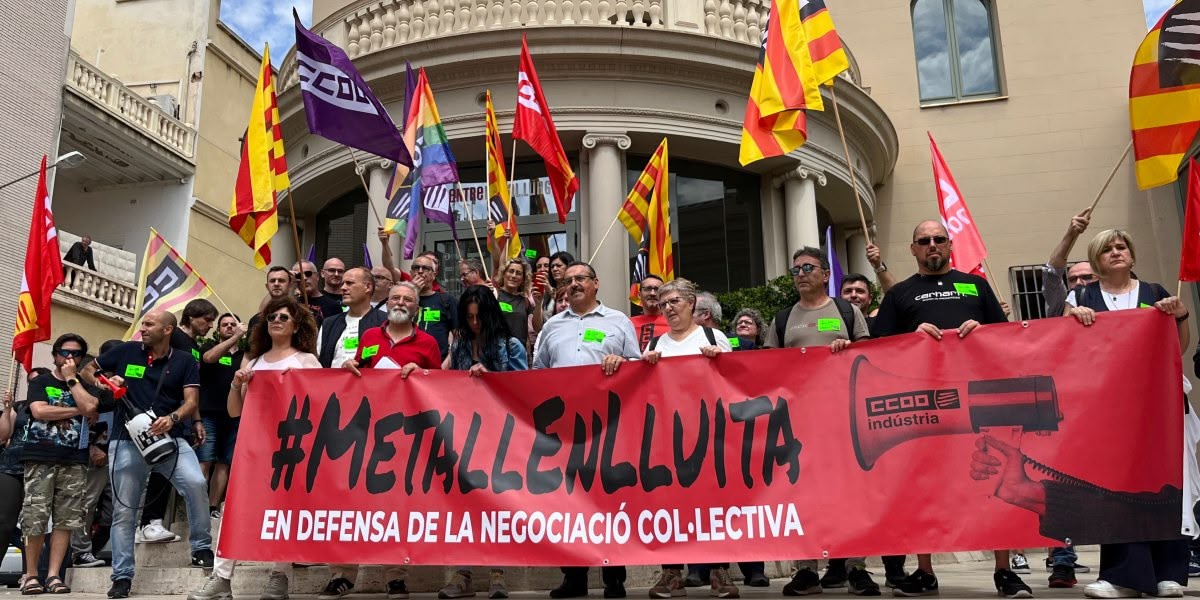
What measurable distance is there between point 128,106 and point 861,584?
23.0 meters

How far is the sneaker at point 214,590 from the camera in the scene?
5.61 metres

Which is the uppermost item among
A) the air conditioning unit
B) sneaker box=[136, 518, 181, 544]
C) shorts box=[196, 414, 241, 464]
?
the air conditioning unit

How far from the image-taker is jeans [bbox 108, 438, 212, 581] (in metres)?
6.44

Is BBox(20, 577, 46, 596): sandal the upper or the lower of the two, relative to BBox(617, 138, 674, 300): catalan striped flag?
lower

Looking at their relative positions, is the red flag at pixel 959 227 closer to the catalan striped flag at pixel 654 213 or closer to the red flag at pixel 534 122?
the catalan striped flag at pixel 654 213

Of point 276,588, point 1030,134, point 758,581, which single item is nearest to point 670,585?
point 758,581

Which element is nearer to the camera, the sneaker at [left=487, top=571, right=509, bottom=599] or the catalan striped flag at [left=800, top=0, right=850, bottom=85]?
the sneaker at [left=487, top=571, right=509, bottom=599]

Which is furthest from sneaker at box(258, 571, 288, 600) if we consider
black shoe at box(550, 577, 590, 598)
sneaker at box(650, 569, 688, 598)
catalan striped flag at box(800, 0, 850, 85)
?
catalan striped flag at box(800, 0, 850, 85)

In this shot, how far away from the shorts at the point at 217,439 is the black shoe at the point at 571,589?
3583 mm

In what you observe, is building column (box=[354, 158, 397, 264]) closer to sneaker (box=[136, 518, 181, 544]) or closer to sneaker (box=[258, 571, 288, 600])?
sneaker (box=[136, 518, 181, 544])

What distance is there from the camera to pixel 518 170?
49.6 feet

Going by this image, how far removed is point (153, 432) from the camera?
6.39m

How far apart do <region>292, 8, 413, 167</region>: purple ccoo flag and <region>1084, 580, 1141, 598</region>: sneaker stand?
6.71 meters

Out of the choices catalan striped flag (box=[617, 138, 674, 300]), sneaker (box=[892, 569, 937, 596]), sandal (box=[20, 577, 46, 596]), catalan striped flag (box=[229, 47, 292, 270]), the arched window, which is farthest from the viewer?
the arched window
